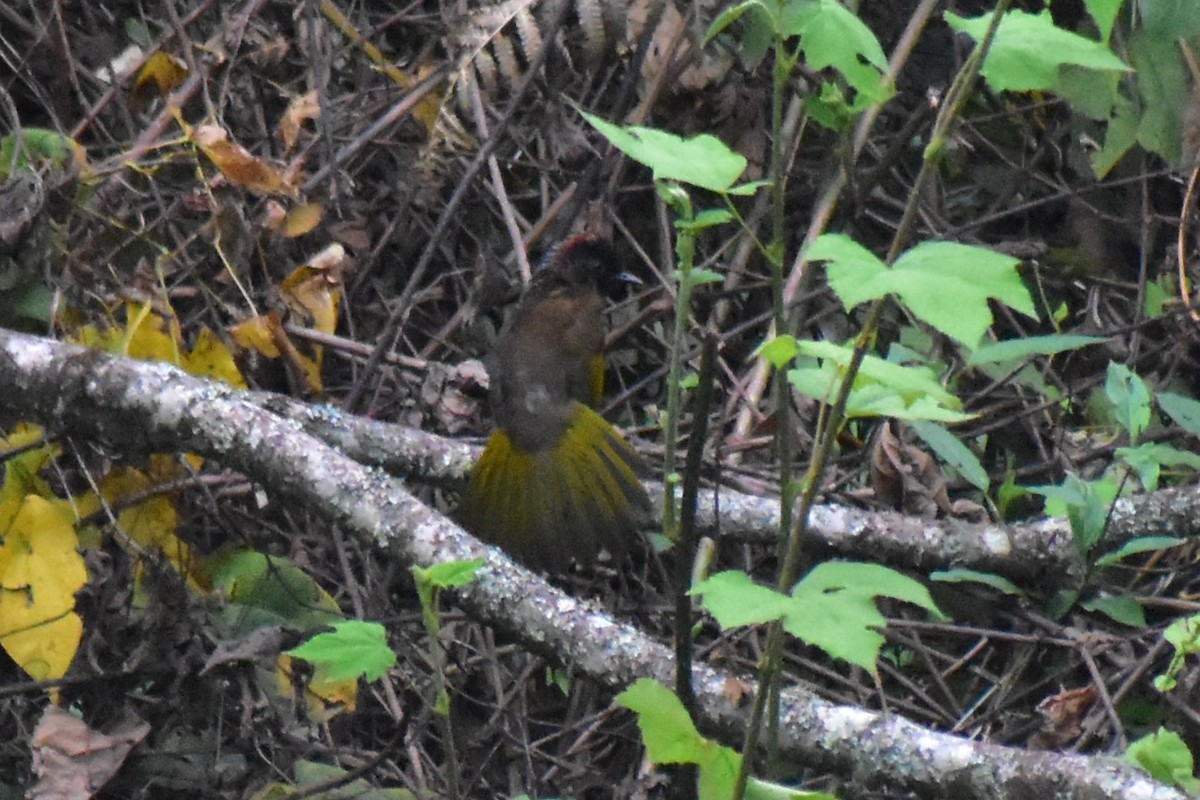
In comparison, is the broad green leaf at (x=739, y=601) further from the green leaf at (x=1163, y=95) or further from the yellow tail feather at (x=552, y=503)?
the green leaf at (x=1163, y=95)

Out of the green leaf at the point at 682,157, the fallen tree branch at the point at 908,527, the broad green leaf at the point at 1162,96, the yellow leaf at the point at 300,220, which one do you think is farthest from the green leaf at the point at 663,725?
the broad green leaf at the point at 1162,96

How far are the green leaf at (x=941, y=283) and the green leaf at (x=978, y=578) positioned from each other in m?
2.05

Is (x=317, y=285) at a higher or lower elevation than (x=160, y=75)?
lower

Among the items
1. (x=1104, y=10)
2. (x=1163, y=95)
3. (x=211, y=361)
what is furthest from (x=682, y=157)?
(x=1163, y=95)

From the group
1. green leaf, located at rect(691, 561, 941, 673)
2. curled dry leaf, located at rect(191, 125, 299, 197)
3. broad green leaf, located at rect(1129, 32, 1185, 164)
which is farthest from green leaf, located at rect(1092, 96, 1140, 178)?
green leaf, located at rect(691, 561, 941, 673)

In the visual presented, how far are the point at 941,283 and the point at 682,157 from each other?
0.33 m

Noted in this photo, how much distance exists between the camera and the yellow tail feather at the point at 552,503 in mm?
3492

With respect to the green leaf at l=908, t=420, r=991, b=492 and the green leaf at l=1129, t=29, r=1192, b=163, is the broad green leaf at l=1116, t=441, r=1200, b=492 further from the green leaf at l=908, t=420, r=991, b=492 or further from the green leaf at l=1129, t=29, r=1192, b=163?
the green leaf at l=1129, t=29, r=1192, b=163

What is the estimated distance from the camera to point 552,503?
360 centimetres

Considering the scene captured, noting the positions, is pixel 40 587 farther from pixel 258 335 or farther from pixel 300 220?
pixel 300 220

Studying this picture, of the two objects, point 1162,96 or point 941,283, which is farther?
point 1162,96

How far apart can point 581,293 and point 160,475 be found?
140cm

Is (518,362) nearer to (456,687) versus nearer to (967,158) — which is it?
(456,687)

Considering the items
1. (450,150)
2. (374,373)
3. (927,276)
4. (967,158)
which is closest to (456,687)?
(374,373)
